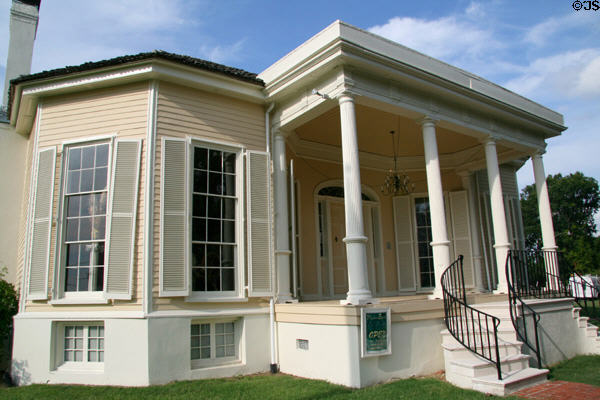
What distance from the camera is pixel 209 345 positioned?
7172mm

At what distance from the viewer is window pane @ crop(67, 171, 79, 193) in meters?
7.40

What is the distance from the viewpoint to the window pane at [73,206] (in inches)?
289

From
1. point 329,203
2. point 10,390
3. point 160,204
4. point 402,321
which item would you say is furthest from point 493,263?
point 10,390

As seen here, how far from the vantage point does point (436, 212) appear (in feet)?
25.3

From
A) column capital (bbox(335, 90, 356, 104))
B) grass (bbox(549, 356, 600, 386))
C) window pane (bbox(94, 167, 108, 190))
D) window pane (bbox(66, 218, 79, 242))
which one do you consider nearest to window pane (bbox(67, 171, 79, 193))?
window pane (bbox(94, 167, 108, 190))

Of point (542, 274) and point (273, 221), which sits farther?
point (542, 274)

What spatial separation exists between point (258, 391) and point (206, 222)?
2.87 metres

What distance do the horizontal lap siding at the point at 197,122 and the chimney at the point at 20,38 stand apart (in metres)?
4.70

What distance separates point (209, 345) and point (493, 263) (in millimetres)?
8188

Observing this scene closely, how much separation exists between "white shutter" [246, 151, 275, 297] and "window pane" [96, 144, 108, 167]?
7.79ft

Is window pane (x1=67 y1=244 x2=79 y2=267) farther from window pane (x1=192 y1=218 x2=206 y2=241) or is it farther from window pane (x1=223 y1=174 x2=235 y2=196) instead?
window pane (x1=223 y1=174 x2=235 y2=196)

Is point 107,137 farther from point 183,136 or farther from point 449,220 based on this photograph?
point 449,220

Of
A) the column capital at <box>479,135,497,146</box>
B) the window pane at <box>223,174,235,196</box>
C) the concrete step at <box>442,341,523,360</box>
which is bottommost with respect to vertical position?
the concrete step at <box>442,341,523,360</box>

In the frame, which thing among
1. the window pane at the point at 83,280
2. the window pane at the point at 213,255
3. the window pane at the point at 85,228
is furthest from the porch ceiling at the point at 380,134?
the window pane at the point at 83,280
